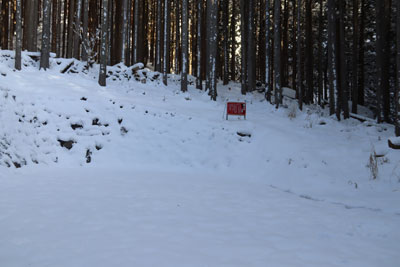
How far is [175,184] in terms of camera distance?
17.6 ft

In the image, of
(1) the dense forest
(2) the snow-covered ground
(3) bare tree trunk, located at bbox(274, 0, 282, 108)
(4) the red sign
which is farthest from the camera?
(3) bare tree trunk, located at bbox(274, 0, 282, 108)

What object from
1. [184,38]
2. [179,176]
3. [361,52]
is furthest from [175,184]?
[361,52]

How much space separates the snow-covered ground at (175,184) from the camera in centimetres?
252

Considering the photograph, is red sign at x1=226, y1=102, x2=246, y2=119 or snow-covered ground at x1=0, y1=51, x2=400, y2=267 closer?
snow-covered ground at x1=0, y1=51, x2=400, y2=267

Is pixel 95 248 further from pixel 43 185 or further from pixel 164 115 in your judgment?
pixel 164 115

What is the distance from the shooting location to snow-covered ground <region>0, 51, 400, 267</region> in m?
2.52

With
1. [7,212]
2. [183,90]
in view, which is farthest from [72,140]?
[183,90]

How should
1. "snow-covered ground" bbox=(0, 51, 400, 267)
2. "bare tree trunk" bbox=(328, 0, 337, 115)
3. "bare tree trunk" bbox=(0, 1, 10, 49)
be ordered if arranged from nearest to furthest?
"snow-covered ground" bbox=(0, 51, 400, 267), "bare tree trunk" bbox=(328, 0, 337, 115), "bare tree trunk" bbox=(0, 1, 10, 49)

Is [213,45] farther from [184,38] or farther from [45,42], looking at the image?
[45,42]

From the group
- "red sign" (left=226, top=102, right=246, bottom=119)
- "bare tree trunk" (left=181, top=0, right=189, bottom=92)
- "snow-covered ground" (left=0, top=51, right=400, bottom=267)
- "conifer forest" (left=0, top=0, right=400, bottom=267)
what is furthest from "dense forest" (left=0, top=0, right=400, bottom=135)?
"red sign" (left=226, top=102, right=246, bottom=119)

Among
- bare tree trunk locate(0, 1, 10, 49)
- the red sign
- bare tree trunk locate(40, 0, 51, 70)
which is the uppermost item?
bare tree trunk locate(0, 1, 10, 49)

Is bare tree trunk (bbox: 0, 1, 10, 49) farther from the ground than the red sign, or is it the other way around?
bare tree trunk (bbox: 0, 1, 10, 49)

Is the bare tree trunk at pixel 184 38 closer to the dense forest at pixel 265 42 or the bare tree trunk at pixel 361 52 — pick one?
the dense forest at pixel 265 42

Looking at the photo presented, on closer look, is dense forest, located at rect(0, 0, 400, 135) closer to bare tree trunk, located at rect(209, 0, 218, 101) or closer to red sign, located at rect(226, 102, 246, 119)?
bare tree trunk, located at rect(209, 0, 218, 101)
